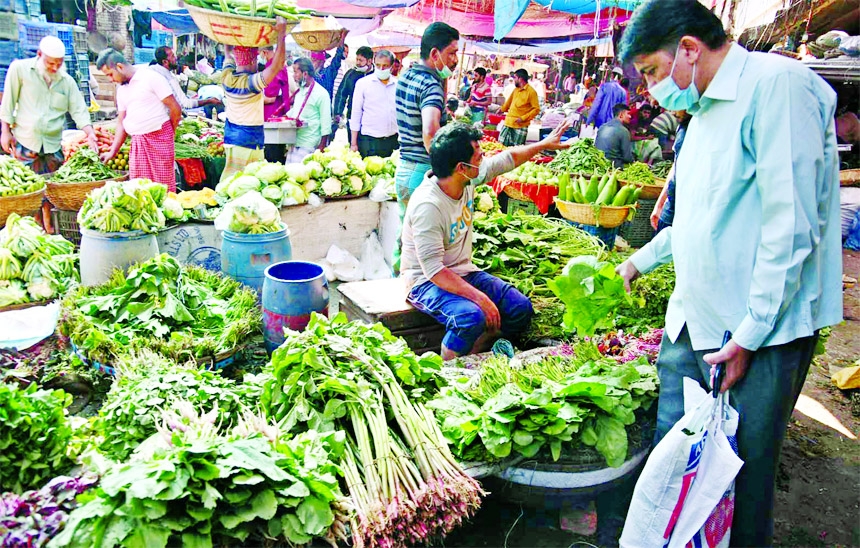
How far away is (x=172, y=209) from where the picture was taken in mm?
4719

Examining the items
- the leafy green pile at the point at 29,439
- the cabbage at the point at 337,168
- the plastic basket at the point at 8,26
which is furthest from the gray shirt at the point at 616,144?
the plastic basket at the point at 8,26

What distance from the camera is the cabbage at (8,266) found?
3.90m

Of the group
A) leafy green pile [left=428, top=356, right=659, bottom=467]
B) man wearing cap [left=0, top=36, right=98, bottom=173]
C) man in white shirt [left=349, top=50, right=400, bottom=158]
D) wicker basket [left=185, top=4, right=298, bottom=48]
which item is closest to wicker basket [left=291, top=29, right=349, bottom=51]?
man in white shirt [left=349, top=50, right=400, bottom=158]

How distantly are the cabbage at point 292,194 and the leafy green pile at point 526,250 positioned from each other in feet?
5.48

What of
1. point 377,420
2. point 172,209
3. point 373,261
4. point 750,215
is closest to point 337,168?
point 373,261

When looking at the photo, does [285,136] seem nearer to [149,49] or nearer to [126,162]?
[126,162]

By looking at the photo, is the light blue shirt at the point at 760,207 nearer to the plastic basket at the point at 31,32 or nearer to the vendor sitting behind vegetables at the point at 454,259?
the vendor sitting behind vegetables at the point at 454,259

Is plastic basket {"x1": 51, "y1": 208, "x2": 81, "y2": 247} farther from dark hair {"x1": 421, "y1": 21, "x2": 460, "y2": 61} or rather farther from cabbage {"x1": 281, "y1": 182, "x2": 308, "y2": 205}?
dark hair {"x1": 421, "y1": 21, "x2": 460, "y2": 61}

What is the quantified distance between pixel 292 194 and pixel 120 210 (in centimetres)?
156

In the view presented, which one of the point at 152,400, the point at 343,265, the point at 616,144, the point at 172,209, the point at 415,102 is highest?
the point at 415,102

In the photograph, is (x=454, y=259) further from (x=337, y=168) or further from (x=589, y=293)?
(x=337, y=168)

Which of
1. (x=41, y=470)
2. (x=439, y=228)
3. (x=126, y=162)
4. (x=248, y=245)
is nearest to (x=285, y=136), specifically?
(x=126, y=162)

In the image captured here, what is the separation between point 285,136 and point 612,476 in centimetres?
638

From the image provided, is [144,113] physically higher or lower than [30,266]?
higher
